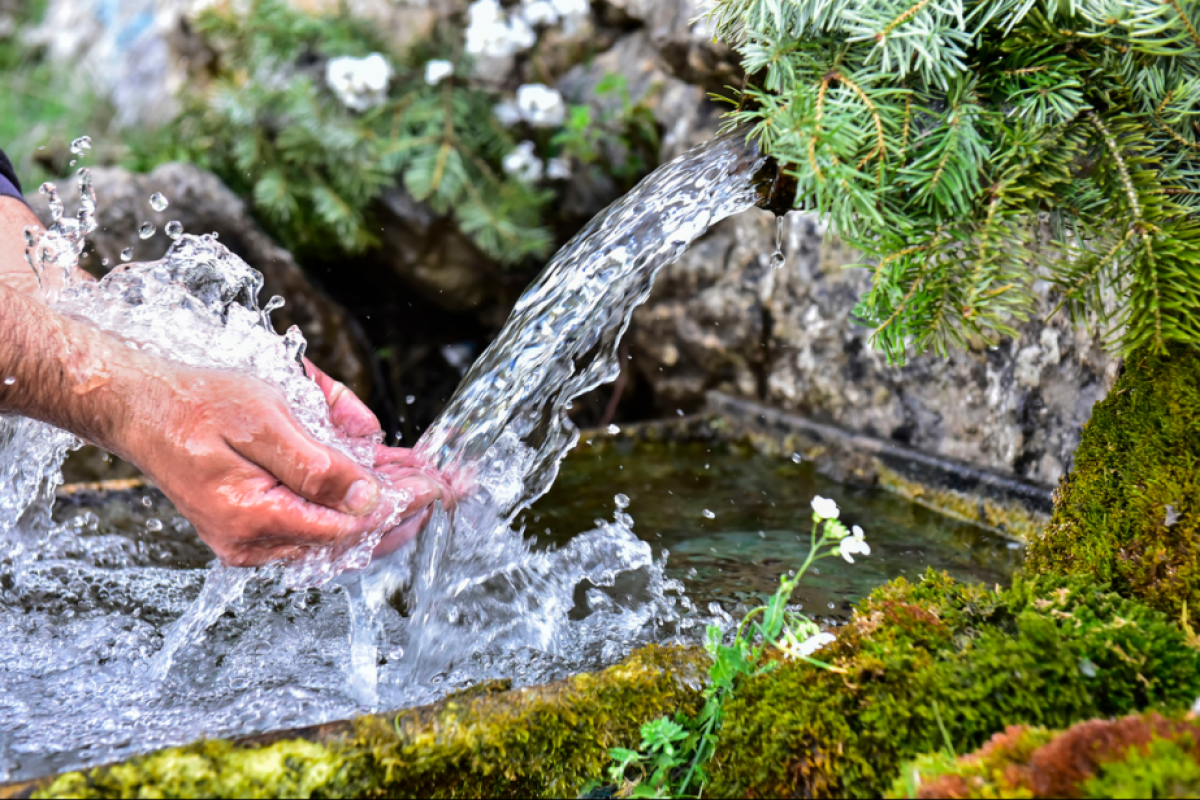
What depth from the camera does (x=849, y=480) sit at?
2723mm

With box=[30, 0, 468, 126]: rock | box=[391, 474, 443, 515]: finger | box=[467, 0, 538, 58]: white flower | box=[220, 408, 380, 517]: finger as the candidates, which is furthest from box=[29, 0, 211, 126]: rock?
box=[220, 408, 380, 517]: finger

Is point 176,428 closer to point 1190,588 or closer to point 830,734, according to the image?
point 830,734

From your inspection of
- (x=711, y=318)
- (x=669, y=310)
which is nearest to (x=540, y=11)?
(x=669, y=310)

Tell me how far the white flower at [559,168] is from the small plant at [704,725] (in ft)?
9.49

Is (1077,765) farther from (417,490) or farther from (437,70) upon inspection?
(437,70)

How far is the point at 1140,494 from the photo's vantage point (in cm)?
142

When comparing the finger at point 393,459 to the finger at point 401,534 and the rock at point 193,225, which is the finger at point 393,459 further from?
the rock at point 193,225

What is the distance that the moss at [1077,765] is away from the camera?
83cm

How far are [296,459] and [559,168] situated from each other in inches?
108

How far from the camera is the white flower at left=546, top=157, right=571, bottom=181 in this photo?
3873 millimetres

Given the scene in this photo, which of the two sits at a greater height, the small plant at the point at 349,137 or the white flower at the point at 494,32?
the white flower at the point at 494,32

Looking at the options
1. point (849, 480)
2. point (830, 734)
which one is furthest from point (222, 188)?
point (830, 734)

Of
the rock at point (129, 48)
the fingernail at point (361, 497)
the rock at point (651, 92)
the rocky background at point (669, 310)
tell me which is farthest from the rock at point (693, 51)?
the rock at point (129, 48)

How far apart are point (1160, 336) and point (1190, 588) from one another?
40 cm
